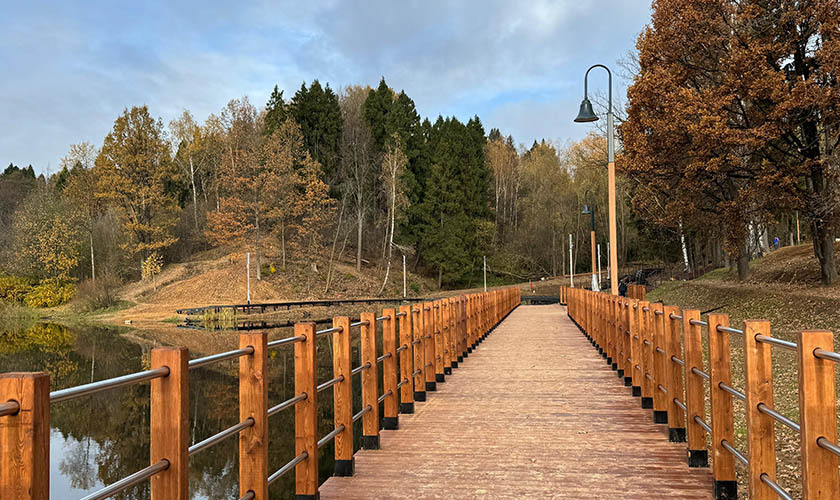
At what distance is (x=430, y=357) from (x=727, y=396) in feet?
16.7

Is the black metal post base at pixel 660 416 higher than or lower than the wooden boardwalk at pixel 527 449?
higher

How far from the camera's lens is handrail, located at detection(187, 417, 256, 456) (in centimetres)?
295

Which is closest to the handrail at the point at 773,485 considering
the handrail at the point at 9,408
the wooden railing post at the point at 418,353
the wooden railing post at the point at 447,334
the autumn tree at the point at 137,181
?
the handrail at the point at 9,408

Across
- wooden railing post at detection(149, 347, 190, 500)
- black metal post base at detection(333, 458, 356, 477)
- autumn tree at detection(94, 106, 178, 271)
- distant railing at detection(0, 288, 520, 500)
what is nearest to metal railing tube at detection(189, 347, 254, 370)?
distant railing at detection(0, 288, 520, 500)

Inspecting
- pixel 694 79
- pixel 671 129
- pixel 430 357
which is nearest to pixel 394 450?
pixel 430 357

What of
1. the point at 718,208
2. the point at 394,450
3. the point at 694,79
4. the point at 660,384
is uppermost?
the point at 694,79

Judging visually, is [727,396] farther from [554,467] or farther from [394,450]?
[394,450]

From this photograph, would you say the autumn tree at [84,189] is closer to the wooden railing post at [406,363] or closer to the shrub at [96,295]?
the shrub at [96,295]

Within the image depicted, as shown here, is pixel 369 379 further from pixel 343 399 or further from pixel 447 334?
pixel 447 334

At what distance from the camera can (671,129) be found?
18312 millimetres

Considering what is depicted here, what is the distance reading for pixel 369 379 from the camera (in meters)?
5.93

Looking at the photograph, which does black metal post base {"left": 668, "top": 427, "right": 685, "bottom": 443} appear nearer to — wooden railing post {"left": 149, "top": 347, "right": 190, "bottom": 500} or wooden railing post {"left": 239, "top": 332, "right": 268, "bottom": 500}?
wooden railing post {"left": 239, "top": 332, "right": 268, "bottom": 500}

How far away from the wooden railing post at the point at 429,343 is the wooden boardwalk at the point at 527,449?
18 centimetres

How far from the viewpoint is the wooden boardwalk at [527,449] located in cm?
467
